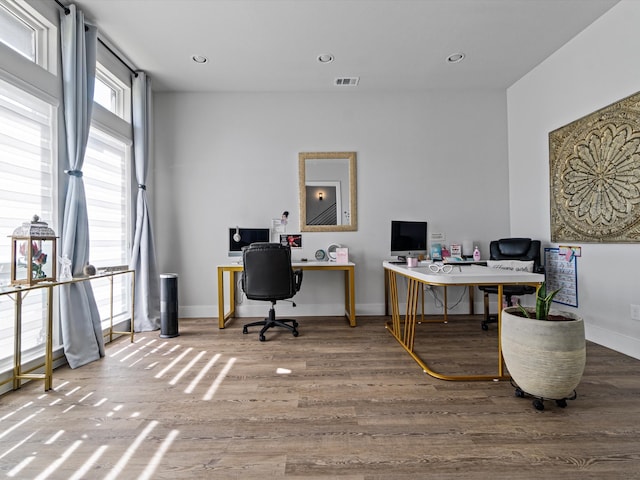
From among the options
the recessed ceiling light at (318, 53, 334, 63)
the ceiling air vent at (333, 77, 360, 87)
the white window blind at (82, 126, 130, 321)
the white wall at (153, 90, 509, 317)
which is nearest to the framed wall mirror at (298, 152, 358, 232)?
the white wall at (153, 90, 509, 317)

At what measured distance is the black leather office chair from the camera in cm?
318

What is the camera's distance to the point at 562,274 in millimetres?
3344

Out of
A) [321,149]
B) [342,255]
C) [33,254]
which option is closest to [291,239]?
[342,255]

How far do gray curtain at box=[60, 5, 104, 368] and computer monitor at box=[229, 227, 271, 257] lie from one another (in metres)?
1.59

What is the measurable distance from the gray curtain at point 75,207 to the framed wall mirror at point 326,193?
2.33 m

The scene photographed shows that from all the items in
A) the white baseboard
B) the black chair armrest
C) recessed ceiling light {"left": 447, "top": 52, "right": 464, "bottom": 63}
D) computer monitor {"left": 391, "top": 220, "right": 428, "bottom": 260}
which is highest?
recessed ceiling light {"left": 447, "top": 52, "right": 464, "bottom": 63}

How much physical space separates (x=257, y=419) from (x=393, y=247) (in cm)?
250

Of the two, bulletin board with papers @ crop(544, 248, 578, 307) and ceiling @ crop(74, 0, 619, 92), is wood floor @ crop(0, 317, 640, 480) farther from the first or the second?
ceiling @ crop(74, 0, 619, 92)

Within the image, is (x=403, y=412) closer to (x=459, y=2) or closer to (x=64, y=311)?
(x=64, y=311)

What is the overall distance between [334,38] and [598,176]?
283cm

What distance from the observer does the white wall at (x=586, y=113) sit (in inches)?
104

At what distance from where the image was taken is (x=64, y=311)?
8.18ft

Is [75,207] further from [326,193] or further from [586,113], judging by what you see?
[586,113]

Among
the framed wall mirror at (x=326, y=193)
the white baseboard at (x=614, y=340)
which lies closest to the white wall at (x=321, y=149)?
the framed wall mirror at (x=326, y=193)
